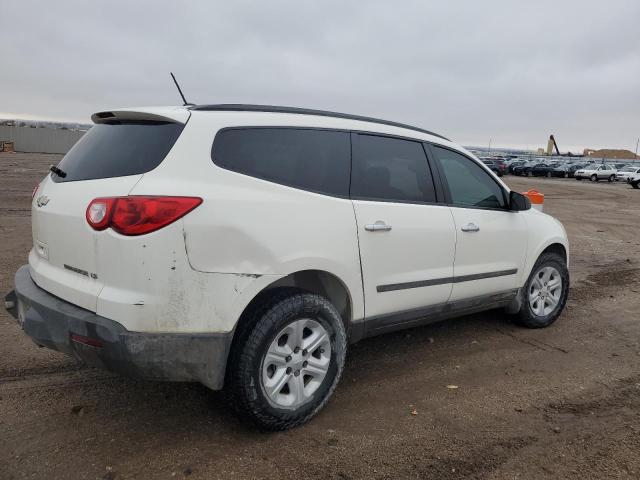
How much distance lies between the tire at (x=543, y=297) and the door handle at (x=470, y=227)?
106 centimetres

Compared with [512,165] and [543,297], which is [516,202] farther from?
[512,165]

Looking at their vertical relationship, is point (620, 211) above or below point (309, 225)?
below

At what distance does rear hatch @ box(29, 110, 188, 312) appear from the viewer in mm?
2701

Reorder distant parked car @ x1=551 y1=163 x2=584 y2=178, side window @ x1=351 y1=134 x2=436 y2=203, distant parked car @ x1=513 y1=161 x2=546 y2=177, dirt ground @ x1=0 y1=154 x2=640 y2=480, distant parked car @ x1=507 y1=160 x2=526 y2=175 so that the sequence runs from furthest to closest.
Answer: distant parked car @ x1=507 y1=160 x2=526 y2=175 < distant parked car @ x1=513 y1=161 x2=546 y2=177 < distant parked car @ x1=551 y1=163 x2=584 y2=178 < side window @ x1=351 y1=134 x2=436 y2=203 < dirt ground @ x1=0 y1=154 x2=640 y2=480

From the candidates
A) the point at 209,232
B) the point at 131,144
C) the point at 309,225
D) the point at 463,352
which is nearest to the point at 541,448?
the point at 463,352

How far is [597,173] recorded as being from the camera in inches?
1732

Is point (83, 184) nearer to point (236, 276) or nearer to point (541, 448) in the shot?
point (236, 276)

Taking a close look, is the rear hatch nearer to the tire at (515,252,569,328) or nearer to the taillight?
the taillight

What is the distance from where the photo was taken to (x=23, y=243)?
314 inches

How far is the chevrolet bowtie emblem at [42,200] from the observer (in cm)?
306

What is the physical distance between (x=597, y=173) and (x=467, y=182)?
45.4 m

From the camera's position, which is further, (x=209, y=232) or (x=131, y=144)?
(x=131, y=144)

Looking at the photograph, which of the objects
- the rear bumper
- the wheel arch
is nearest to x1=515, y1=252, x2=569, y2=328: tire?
the wheel arch

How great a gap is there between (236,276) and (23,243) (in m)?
6.58
